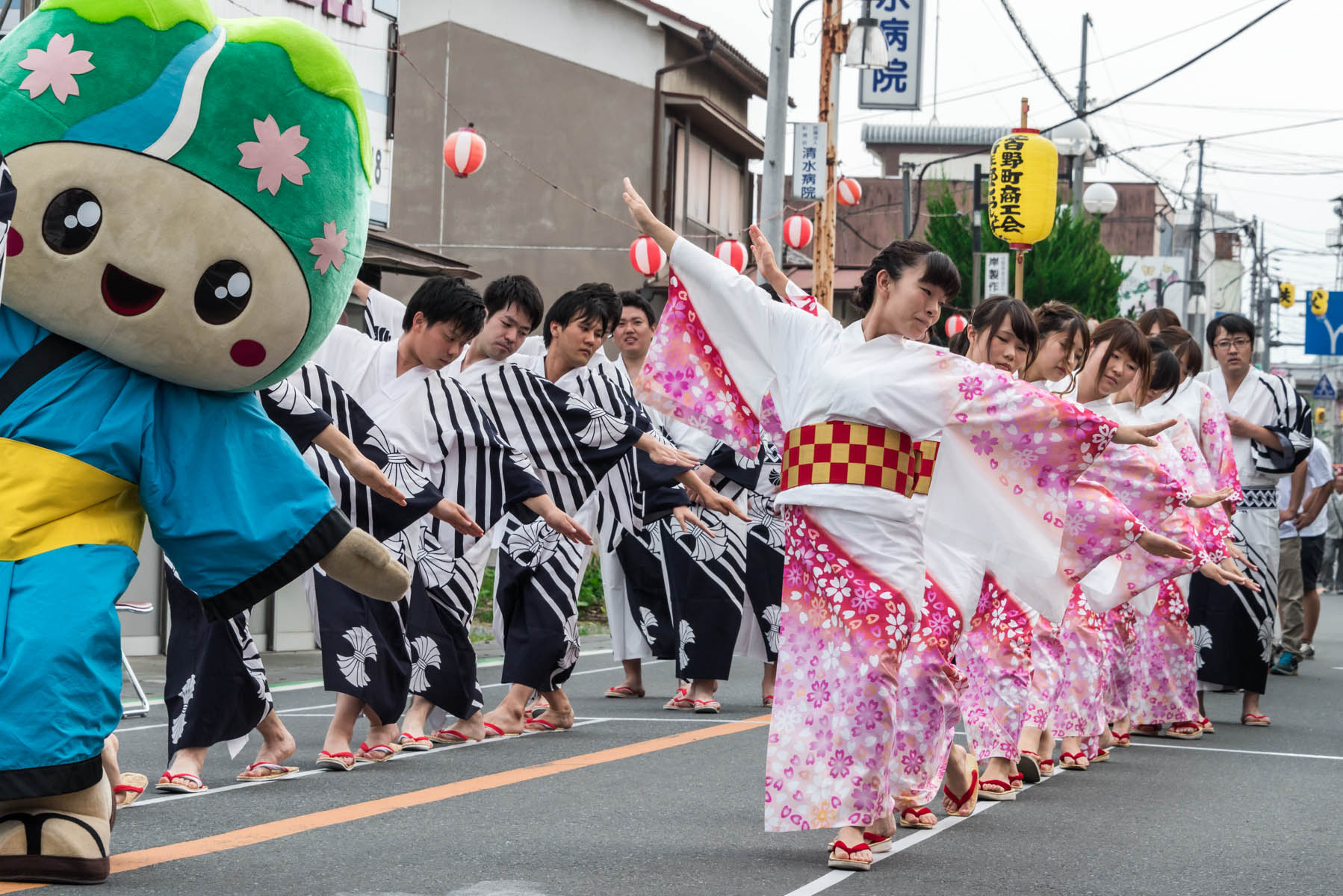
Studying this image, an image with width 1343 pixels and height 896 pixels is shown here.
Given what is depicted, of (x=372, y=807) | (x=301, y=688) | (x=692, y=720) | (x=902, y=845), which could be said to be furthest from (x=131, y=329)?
(x=301, y=688)

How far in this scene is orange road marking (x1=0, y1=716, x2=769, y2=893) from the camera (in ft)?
14.6

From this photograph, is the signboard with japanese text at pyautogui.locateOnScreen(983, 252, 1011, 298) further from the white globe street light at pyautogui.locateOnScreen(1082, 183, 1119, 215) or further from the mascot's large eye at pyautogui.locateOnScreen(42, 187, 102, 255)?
the mascot's large eye at pyautogui.locateOnScreen(42, 187, 102, 255)

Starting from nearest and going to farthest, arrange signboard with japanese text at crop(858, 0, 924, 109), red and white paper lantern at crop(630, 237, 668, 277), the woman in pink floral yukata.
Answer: the woman in pink floral yukata, red and white paper lantern at crop(630, 237, 668, 277), signboard with japanese text at crop(858, 0, 924, 109)

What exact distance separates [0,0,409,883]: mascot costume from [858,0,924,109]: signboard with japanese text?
627 inches

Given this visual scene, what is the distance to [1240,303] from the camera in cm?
7331

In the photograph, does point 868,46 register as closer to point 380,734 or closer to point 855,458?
point 380,734

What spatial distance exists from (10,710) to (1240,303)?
74746 mm

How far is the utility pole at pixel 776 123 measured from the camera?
15570 millimetres

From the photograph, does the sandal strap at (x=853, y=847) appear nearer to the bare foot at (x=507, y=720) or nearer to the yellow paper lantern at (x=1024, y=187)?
the bare foot at (x=507, y=720)

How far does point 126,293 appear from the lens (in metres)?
4.14

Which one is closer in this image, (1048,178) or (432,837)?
(432,837)

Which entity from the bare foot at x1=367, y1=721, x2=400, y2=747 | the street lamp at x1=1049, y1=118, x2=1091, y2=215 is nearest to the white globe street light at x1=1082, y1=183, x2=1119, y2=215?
the street lamp at x1=1049, y1=118, x2=1091, y2=215

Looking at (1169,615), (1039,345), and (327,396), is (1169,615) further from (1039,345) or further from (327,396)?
(327,396)

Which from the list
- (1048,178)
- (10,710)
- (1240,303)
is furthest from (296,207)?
(1240,303)
